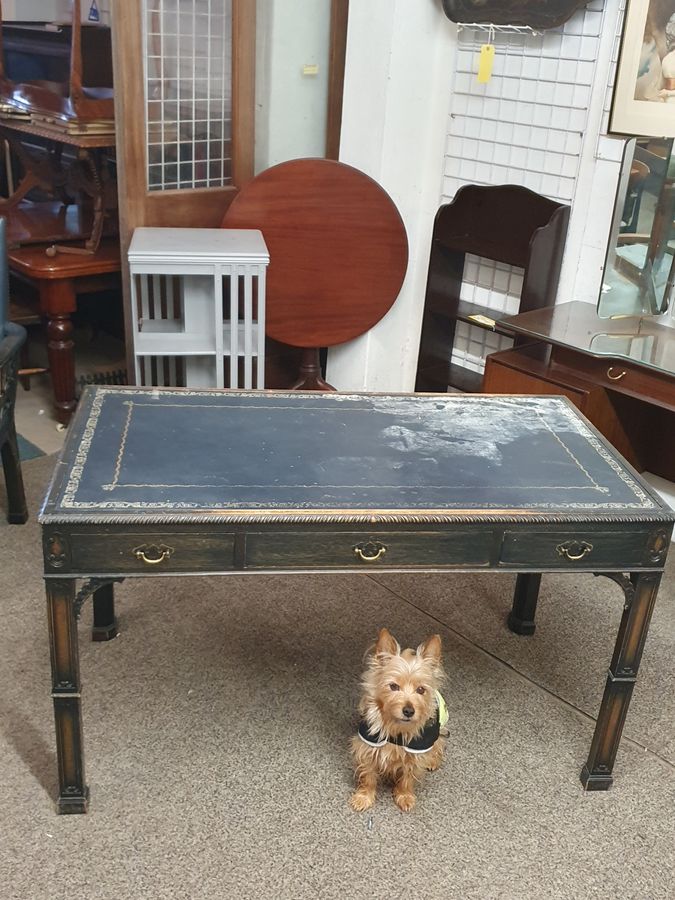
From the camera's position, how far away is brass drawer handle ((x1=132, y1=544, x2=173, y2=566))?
1.89m

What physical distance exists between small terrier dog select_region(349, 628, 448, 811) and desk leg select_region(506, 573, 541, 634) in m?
0.73

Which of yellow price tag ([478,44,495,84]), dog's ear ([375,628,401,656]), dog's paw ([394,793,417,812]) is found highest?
yellow price tag ([478,44,495,84])

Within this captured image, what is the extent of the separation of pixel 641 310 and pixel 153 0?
6.97 ft

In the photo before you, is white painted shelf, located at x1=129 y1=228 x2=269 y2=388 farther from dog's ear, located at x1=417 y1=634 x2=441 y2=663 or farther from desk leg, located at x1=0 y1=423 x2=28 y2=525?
dog's ear, located at x1=417 y1=634 x2=441 y2=663

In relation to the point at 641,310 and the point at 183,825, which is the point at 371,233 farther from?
the point at 183,825

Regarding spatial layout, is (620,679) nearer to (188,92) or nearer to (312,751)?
(312,751)

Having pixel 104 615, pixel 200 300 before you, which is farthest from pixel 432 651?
pixel 200 300

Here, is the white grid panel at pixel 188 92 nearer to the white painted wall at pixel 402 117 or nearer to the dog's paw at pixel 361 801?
the white painted wall at pixel 402 117

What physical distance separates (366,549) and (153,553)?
0.44 metres

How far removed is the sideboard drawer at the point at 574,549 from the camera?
6.57ft

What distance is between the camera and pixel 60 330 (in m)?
3.84

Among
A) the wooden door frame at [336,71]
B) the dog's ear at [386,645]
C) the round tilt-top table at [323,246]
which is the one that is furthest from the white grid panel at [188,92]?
the dog's ear at [386,645]

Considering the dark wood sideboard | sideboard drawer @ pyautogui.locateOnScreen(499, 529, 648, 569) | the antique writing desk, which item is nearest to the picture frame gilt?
the dark wood sideboard

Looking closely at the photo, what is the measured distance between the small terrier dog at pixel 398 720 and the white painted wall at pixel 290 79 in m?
2.67
